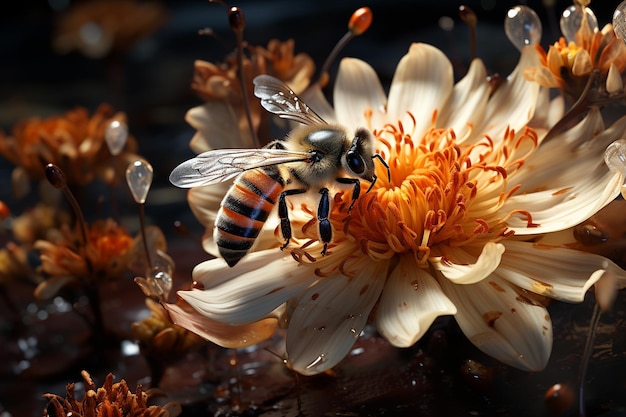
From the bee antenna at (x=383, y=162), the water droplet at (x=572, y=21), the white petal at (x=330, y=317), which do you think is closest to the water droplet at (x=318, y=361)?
the white petal at (x=330, y=317)

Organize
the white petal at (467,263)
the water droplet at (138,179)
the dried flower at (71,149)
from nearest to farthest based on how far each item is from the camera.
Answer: the white petal at (467,263) < the water droplet at (138,179) < the dried flower at (71,149)

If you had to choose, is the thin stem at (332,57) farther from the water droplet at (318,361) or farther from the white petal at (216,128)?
the water droplet at (318,361)

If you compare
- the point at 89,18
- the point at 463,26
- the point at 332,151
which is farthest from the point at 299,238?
the point at 89,18

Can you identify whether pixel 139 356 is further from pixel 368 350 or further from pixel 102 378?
pixel 368 350

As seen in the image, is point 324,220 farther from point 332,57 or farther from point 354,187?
point 332,57

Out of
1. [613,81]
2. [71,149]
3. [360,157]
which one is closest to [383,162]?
[360,157]

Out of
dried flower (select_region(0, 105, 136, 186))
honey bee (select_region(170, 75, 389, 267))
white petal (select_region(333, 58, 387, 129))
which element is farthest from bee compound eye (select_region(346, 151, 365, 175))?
dried flower (select_region(0, 105, 136, 186))
